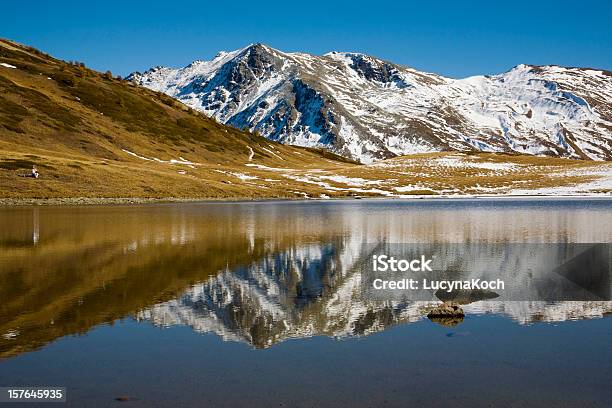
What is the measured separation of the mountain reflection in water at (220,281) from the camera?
61.1 feet

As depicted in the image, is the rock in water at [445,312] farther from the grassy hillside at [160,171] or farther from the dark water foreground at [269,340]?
the grassy hillside at [160,171]

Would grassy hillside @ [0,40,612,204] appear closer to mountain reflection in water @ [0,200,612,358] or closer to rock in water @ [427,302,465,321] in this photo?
mountain reflection in water @ [0,200,612,358]

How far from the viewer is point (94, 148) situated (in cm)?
15600

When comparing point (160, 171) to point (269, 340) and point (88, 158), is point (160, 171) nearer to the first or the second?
point (88, 158)

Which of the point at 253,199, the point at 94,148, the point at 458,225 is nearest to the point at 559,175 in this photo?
the point at 253,199

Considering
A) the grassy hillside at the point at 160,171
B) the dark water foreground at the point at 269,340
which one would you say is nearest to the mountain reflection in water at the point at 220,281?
the dark water foreground at the point at 269,340

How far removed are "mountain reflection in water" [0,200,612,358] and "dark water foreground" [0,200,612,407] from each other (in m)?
0.11

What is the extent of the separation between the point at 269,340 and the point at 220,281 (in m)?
9.22

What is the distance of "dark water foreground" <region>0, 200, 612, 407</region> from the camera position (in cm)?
1249

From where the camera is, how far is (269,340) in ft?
54.8

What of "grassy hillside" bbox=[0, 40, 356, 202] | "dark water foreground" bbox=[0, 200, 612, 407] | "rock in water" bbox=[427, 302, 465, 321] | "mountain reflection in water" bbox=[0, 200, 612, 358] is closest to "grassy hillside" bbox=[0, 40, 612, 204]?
"grassy hillside" bbox=[0, 40, 356, 202]

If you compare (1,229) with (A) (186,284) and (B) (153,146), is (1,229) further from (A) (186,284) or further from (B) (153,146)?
(B) (153,146)

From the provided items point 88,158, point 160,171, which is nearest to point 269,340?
point 160,171

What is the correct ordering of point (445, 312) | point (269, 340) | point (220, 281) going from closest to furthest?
1. point (269, 340)
2. point (445, 312)
3. point (220, 281)
